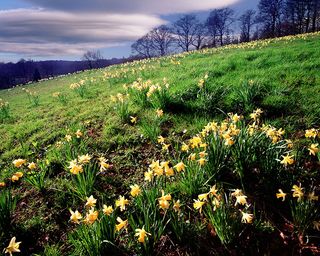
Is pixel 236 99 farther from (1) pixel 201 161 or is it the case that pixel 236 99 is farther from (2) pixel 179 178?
(1) pixel 201 161

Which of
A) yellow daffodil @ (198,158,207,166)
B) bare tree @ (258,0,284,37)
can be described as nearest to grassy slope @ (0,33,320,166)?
yellow daffodil @ (198,158,207,166)

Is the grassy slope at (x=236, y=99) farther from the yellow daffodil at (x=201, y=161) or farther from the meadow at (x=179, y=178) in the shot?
the yellow daffodil at (x=201, y=161)

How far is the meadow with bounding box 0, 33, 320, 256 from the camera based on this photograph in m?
2.78

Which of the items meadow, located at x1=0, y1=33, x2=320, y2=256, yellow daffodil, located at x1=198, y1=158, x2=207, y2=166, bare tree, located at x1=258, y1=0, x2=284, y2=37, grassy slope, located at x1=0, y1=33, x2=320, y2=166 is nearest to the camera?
meadow, located at x1=0, y1=33, x2=320, y2=256

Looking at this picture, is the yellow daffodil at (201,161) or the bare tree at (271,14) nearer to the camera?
the yellow daffodil at (201,161)

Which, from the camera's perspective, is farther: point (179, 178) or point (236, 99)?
point (236, 99)

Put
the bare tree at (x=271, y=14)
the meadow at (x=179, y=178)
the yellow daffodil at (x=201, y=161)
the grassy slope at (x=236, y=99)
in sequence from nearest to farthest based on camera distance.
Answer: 1. the meadow at (x=179, y=178)
2. the yellow daffodil at (x=201, y=161)
3. the grassy slope at (x=236, y=99)
4. the bare tree at (x=271, y=14)

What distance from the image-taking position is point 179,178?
3707mm

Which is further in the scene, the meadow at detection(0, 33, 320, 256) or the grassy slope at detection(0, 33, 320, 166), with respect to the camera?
the grassy slope at detection(0, 33, 320, 166)

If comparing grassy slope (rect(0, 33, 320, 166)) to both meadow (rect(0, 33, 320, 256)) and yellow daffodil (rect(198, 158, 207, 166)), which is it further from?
yellow daffodil (rect(198, 158, 207, 166))

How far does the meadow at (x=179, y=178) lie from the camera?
278 centimetres

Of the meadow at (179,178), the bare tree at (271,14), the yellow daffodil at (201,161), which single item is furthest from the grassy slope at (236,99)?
the bare tree at (271,14)

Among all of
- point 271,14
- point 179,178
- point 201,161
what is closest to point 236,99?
point 179,178

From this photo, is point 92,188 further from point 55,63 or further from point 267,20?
point 55,63
